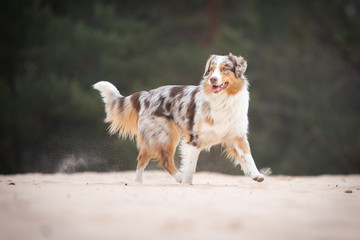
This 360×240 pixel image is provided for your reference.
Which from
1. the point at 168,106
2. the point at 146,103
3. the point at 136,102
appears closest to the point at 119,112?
the point at 136,102

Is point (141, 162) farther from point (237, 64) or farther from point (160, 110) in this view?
point (237, 64)

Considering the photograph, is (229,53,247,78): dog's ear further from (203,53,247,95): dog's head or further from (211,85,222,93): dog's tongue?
(211,85,222,93): dog's tongue

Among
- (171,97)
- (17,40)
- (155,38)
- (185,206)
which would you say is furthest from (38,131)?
(185,206)

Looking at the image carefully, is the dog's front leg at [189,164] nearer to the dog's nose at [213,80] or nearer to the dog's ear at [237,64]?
the dog's nose at [213,80]

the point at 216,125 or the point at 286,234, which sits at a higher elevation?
the point at 216,125

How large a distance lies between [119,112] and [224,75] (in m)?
1.95

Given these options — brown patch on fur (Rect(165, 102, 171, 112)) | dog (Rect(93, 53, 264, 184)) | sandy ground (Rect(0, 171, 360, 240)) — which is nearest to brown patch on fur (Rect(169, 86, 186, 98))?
dog (Rect(93, 53, 264, 184))

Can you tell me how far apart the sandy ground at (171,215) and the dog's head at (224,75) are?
176 cm

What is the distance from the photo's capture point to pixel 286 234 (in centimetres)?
381

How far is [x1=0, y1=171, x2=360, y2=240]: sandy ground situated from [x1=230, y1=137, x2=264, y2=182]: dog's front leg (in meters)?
1.31

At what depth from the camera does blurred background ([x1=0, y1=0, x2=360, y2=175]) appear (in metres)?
18.5

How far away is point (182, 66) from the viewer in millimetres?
21406

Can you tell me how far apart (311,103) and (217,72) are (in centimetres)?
1773

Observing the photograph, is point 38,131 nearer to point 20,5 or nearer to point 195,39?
point 20,5
